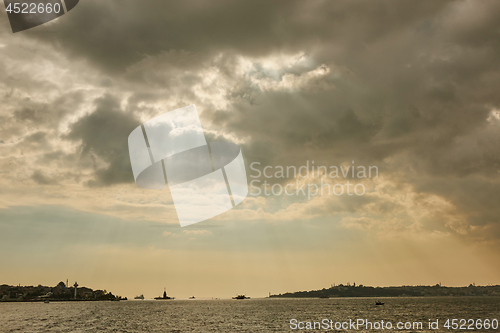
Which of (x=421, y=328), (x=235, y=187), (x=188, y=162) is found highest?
(x=188, y=162)

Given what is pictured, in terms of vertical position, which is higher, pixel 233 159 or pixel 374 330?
pixel 233 159

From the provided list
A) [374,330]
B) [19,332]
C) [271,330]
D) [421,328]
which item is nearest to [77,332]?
[19,332]

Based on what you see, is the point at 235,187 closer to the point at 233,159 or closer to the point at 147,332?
the point at 233,159

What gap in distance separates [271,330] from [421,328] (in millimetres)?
30372

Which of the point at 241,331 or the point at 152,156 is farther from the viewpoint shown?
the point at 241,331

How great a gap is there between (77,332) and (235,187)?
59.1 m

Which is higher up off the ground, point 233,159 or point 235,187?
point 233,159

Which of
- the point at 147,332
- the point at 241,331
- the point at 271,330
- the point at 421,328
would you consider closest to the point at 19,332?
the point at 147,332

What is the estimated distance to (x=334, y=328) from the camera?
2862 inches

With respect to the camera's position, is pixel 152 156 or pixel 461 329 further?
pixel 461 329

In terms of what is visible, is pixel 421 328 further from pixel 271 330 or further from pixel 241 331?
pixel 241 331

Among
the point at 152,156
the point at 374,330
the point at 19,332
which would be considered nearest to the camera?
the point at 152,156

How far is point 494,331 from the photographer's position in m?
69.5

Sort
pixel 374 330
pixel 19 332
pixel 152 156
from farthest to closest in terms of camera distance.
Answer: pixel 374 330 → pixel 19 332 → pixel 152 156
